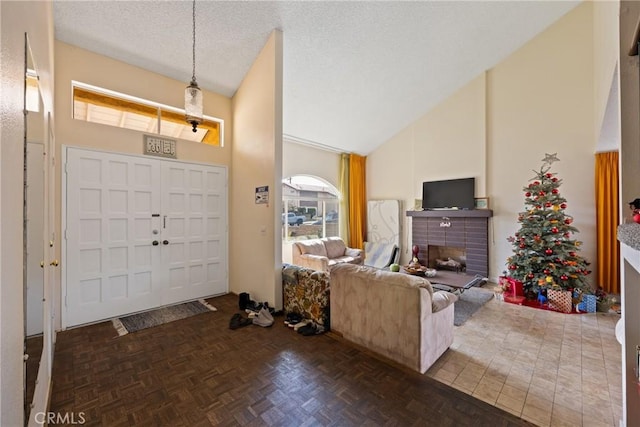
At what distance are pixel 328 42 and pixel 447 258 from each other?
16.3 ft

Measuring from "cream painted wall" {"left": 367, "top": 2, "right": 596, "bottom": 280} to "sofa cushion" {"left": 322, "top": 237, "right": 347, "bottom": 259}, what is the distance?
2093mm

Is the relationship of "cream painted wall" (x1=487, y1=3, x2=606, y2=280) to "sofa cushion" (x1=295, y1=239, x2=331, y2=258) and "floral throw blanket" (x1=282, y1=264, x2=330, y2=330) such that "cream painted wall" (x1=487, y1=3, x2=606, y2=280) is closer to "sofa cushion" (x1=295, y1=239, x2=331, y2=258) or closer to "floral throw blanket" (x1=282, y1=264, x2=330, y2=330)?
"sofa cushion" (x1=295, y1=239, x2=331, y2=258)

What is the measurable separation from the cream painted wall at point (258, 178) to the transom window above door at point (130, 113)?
71 cm

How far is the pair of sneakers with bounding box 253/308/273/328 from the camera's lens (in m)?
3.13

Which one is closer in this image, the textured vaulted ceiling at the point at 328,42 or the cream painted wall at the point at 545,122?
the textured vaulted ceiling at the point at 328,42

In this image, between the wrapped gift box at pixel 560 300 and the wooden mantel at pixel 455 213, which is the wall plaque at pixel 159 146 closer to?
the wooden mantel at pixel 455 213

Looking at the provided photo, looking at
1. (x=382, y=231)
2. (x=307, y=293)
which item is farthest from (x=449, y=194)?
(x=307, y=293)

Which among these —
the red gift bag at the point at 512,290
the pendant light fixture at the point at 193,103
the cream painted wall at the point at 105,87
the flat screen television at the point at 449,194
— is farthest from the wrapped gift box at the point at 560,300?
the cream painted wall at the point at 105,87

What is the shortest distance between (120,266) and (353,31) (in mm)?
4453

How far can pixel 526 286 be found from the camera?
4141 mm

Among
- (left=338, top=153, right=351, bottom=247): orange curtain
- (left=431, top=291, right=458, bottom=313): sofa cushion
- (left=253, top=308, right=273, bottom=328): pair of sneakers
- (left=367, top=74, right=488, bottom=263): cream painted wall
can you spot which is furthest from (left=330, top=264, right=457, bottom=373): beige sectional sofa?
(left=338, top=153, right=351, bottom=247): orange curtain

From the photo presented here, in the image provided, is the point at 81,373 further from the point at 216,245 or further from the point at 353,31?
the point at 353,31

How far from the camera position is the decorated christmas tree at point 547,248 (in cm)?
383

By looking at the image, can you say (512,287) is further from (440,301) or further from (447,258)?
(440,301)
